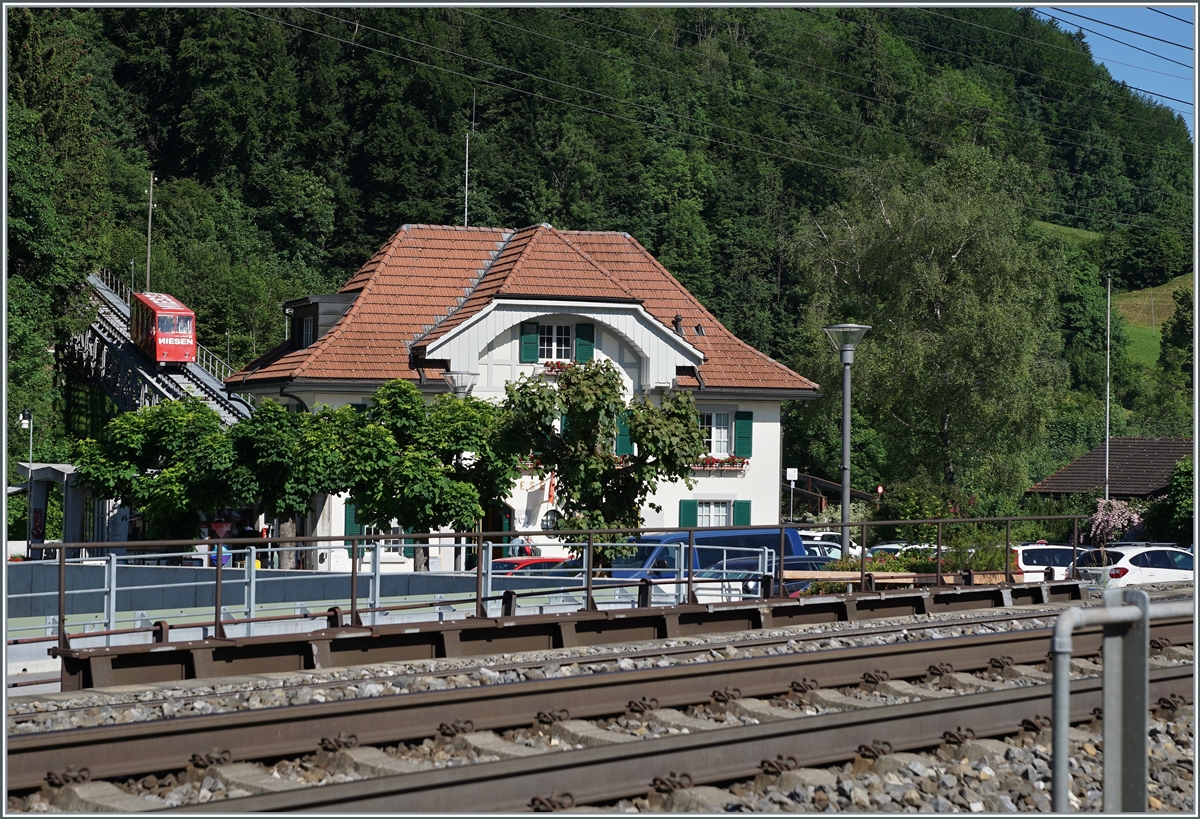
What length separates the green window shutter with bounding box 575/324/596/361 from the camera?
43.4 m

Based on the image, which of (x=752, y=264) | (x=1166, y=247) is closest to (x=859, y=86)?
(x=1166, y=247)

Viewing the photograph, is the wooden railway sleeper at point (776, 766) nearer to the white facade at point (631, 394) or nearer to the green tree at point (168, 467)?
the green tree at point (168, 467)

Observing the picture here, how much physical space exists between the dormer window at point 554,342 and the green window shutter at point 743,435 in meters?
6.03

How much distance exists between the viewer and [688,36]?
15200cm

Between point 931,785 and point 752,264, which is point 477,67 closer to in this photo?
point 752,264

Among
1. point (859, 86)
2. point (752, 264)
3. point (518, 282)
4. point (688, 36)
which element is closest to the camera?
point (518, 282)

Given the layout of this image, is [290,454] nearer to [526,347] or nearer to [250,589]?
[526,347]

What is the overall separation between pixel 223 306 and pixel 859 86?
8542 centimetres

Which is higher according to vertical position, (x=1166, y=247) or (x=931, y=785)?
(x=1166, y=247)

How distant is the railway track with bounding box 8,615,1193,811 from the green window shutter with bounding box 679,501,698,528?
106ft

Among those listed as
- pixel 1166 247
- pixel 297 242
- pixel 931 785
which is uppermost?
pixel 1166 247

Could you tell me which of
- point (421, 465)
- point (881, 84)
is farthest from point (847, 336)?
point (881, 84)

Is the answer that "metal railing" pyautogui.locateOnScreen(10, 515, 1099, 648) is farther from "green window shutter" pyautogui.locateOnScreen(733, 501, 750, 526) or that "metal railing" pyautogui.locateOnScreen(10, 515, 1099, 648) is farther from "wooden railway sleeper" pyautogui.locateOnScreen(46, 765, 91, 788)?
"green window shutter" pyautogui.locateOnScreen(733, 501, 750, 526)

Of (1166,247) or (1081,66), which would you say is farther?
(1081,66)
